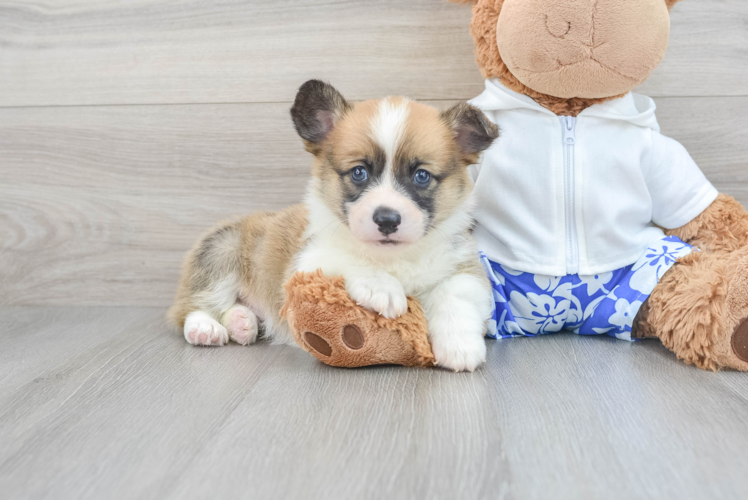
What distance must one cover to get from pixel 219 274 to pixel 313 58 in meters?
0.87

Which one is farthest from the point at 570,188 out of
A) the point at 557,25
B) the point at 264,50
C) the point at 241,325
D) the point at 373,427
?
the point at 264,50

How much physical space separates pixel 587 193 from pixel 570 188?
50 millimetres

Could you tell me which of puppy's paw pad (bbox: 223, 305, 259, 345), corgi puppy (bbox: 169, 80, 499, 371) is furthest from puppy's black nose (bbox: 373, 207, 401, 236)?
puppy's paw pad (bbox: 223, 305, 259, 345)

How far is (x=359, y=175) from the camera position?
5.13 ft

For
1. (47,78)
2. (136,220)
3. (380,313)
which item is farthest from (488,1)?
(47,78)

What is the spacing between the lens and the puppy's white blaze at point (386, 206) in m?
1.43

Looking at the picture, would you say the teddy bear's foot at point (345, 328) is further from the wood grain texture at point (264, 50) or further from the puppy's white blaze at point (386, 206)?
the wood grain texture at point (264, 50)

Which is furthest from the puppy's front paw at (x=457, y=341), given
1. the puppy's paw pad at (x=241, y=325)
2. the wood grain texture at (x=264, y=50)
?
the wood grain texture at (x=264, y=50)

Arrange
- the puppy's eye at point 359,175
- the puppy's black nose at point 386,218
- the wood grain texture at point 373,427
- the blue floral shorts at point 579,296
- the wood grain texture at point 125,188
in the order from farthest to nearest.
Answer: the wood grain texture at point 125,188, the blue floral shorts at point 579,296, the puppy's eye at point 359,175, the puppy's black nose at point 386,218, the wood grain texture at point 373,427

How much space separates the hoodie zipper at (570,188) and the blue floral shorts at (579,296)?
0.05 metres

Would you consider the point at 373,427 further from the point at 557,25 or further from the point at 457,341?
the point at 557,25

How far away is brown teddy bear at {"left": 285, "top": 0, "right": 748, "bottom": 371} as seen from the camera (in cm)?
159

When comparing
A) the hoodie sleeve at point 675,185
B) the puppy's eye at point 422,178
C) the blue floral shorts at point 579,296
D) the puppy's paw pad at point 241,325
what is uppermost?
the puppy's eye at point 422,178

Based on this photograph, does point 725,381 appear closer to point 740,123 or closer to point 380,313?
point 380,313
